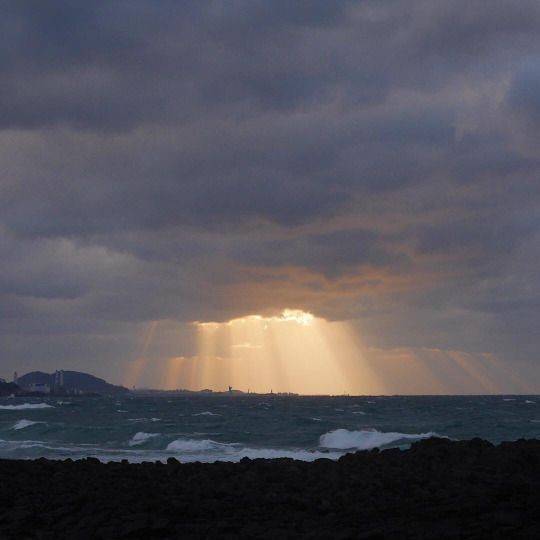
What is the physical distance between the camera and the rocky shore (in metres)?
11.3

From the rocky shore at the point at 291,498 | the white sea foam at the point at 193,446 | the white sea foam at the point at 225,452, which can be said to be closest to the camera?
the rocky shore at the point at 291,498

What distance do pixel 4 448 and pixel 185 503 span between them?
31.0m

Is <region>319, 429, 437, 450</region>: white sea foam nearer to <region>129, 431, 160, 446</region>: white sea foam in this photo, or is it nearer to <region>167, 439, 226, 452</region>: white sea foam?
<region>167, 439, 226, 452</region>: white sea foam

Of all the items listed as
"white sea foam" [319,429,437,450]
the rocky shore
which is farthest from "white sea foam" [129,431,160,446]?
the rocky shore

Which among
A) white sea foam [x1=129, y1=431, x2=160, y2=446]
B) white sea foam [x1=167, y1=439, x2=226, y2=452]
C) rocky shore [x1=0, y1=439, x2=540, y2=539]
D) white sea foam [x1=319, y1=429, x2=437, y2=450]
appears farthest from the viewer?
white sea foam [x1=129, y1=431, x2=160, y2=446]

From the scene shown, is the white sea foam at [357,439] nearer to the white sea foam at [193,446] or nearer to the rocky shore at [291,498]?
the white sea foam at [193,446]

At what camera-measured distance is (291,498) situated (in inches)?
569

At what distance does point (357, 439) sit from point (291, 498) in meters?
32.7

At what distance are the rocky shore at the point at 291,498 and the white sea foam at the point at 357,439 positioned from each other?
79.1 ft

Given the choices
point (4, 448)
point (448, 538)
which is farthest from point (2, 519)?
point (4, 448)

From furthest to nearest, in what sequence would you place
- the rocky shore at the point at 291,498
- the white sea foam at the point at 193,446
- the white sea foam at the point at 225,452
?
the white sea foam at the point at 193,446
the white sea foam at the point at 225,452
the rocky shore at the point at 291,498

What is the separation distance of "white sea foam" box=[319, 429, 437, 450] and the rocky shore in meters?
24.1

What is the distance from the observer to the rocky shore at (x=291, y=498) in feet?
37.1

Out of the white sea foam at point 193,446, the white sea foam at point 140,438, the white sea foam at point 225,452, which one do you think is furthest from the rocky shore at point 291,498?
the white sea foam at point 140,438
